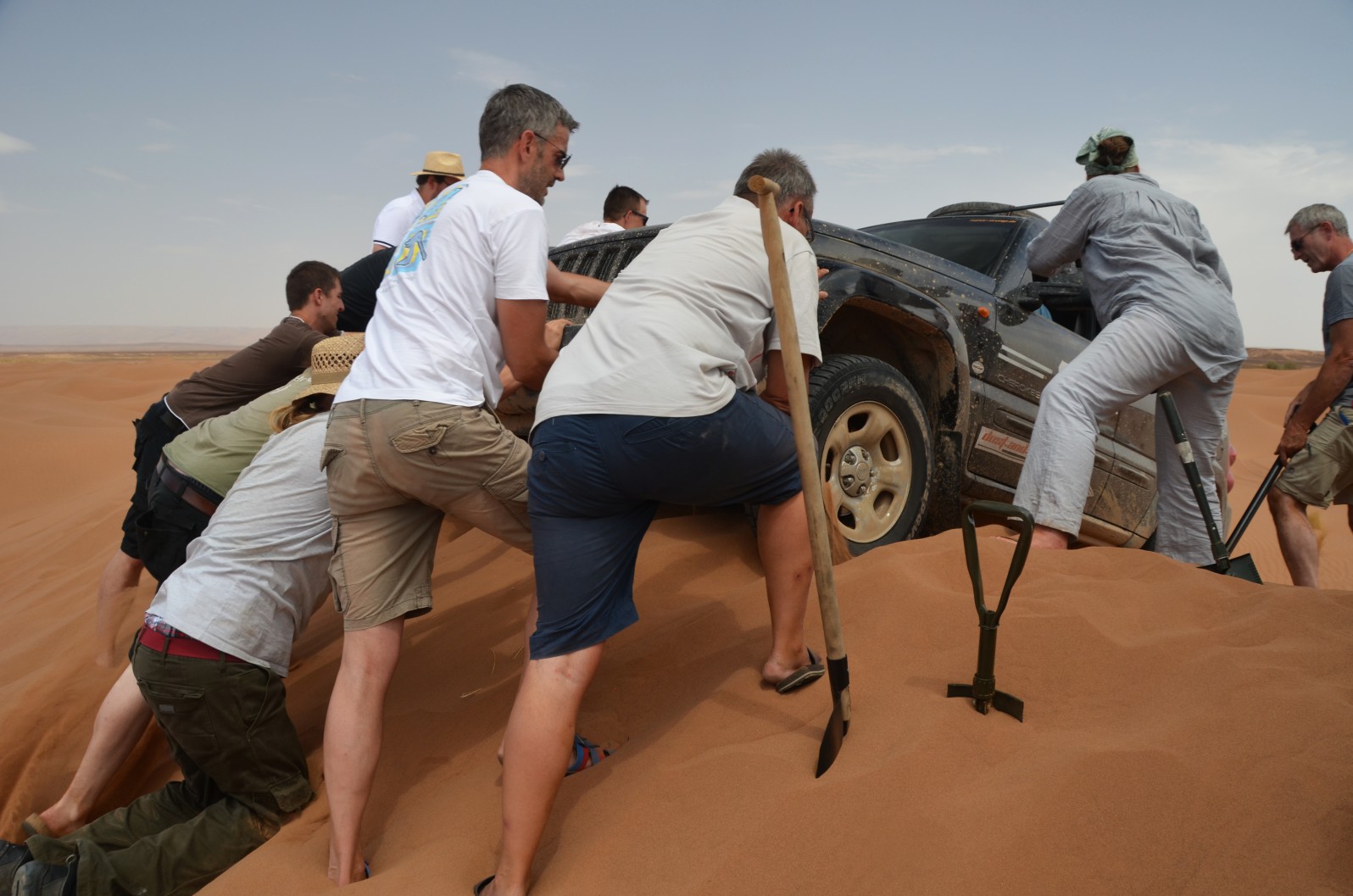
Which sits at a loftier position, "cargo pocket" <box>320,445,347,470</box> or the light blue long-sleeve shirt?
the light blue long-sleeve shirt

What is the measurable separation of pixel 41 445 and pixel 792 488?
558 inches

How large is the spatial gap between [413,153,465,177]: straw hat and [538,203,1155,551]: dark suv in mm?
1234

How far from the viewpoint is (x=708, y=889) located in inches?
84.9

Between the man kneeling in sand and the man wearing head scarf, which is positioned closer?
the man kneeling in sand

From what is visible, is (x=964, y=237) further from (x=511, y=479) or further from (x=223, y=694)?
(x=223, y=694)

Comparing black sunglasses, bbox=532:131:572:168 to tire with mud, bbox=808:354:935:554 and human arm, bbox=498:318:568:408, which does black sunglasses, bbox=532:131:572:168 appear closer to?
human arm, bbox=498:318:568:408

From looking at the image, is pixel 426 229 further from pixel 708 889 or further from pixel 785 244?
pixel 708 889

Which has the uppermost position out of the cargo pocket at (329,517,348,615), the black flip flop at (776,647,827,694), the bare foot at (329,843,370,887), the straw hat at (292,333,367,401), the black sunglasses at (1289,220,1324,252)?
the black sunglasses at (1289,220,1324,252)

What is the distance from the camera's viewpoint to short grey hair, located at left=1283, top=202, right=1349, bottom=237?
17.6 feet

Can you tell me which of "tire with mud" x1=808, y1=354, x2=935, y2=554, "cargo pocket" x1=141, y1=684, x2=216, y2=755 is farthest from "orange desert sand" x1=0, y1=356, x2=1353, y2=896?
"tire with mud" x1=808, y1=354, x2=935, y2=554

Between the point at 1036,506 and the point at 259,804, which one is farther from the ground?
the point at 1036,506

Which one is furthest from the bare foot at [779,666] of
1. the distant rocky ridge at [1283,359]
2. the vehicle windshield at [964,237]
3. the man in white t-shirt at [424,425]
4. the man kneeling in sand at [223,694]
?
the distant rocky ridge at [1283,359]

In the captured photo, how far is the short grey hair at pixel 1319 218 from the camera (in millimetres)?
5367

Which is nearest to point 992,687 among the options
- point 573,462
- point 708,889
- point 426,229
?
point 708,889
